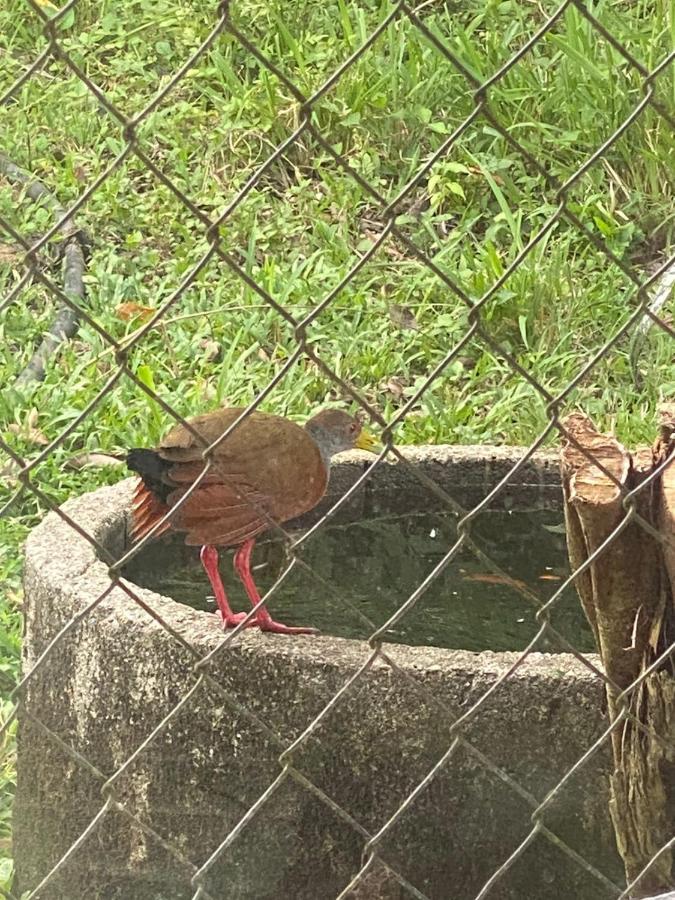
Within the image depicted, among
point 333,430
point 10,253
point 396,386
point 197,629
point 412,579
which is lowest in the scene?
point 396,386

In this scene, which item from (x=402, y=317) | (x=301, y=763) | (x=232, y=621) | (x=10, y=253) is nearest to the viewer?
(x=301, y=763)

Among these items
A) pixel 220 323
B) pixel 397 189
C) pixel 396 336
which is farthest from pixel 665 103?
pixel 220 323

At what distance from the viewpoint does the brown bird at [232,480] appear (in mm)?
3361

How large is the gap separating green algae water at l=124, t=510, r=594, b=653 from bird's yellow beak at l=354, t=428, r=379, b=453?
0.22 m

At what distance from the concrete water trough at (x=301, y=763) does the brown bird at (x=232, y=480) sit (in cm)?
22

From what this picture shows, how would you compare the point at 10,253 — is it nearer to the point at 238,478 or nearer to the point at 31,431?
the point at 31,431

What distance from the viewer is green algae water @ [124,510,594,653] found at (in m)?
3.97

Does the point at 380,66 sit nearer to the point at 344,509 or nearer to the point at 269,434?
the point at 344,509

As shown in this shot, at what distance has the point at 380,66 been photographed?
7000 mm

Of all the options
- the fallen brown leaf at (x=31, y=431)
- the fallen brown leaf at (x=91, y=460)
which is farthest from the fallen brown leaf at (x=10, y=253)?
the fallen brown leaf at (x=91, y=460)

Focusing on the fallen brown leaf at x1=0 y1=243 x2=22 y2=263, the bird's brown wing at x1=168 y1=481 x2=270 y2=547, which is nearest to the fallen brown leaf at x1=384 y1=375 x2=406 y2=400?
the fallen brown leaf at x1=0 y1=243 x2=22 y2=263

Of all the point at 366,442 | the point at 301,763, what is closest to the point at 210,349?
the point at 366,442

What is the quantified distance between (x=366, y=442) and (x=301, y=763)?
1.36m

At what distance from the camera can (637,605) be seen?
2.46 m
